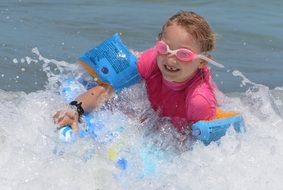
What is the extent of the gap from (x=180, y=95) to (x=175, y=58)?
1.35ft

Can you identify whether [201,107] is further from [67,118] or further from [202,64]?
[67,118]

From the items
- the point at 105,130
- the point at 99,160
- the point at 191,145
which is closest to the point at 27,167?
the point at 99,160

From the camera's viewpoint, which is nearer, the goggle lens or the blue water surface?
the goggle lens

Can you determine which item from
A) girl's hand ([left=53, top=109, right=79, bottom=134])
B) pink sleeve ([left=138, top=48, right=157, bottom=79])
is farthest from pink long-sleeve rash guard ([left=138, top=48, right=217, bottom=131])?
girl's hand ([left=53, top=109, right=79, bottom=134])

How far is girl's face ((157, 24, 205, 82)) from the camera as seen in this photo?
12.8 feet

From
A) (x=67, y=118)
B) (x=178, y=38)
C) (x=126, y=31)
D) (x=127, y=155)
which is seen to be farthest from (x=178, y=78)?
(x=126, y=31)

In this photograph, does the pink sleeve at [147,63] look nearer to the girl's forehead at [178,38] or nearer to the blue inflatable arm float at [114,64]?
the blue inflatable arm float at [114,64]

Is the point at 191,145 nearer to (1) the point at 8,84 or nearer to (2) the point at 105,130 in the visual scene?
(2) the point at 105,130

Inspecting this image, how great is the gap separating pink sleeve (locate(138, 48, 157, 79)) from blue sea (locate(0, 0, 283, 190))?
0.45 ft

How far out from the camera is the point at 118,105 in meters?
4.44

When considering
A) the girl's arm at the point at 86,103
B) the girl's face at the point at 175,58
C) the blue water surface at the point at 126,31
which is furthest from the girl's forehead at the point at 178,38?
the blue water surface at the point at 126,31

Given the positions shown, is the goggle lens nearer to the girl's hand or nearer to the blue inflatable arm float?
the blue inflatable arm float

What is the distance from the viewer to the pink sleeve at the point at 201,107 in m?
4.06

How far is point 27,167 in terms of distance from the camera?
3.62 m
